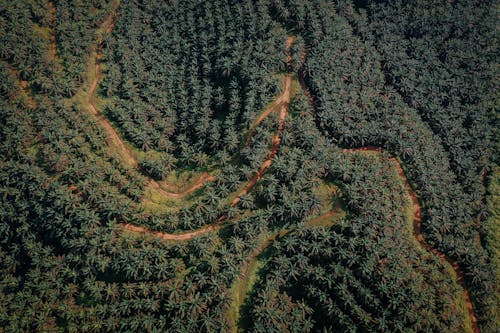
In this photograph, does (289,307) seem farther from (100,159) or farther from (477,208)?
(100,159)

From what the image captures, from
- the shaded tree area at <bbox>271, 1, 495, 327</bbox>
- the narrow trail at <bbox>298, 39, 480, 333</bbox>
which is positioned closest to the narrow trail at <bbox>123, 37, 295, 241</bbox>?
the narrow trail at <bbox>298, 39, 480, 333</bbox>

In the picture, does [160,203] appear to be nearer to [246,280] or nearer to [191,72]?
[246,280]

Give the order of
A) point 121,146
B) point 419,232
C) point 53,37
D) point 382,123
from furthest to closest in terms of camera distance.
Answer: point 53,37 → point 121,146 → point 382,123 → point 419,232

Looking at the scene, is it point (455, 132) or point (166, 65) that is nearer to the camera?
point (455, 132)

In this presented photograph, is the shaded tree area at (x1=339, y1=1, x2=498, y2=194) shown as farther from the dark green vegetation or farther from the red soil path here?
the red soil path

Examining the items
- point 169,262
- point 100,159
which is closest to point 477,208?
point 169,262

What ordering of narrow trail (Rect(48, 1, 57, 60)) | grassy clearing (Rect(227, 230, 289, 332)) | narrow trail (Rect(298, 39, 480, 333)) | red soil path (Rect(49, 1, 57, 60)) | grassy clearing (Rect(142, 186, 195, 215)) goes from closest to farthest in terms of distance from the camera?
grassy clearing (Rect(227, 230, 289, 332)) → narrow trail (Rect(298, 39, 480, 333)) → grassy clearing (Rect(142, 186, 195, 215)) → narrow trail (Rect(48, 1, 57, 60)) → red soil path (Rect(49, 1, 57, 60))

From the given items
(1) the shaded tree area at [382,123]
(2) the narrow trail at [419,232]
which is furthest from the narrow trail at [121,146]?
(2) the narrow trail at [419,232]

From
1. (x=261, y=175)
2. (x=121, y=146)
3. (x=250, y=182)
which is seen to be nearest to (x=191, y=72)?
(x=121, y=146)

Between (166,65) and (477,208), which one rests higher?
(166,65)
